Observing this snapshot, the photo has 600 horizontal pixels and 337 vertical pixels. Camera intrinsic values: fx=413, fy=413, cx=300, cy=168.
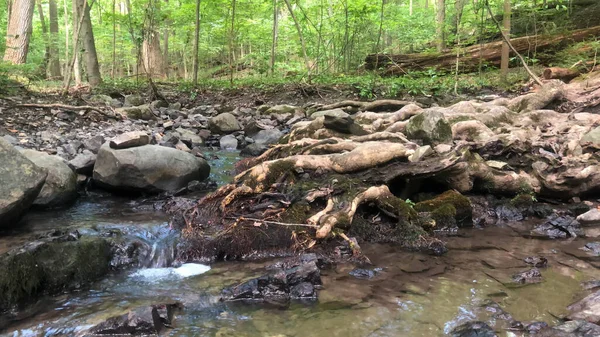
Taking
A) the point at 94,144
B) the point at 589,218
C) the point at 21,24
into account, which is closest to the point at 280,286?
the point at 589,218

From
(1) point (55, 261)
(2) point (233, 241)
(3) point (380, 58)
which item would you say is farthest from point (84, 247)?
(3) point (380, 58)

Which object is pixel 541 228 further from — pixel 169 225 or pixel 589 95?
pixel 589 95

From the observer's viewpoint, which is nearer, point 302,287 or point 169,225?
point 302,287

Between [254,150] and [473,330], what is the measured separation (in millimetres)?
7618

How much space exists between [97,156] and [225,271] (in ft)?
12.9

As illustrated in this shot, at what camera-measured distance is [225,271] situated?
15.5 feet

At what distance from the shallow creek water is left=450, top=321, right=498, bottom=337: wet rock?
10 cm

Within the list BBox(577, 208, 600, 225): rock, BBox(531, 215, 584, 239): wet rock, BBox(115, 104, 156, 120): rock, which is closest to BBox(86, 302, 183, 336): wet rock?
BBox(531, 215, 584, 239): wet rock

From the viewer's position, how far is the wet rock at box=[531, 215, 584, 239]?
5773mm

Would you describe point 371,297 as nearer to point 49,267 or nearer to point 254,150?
point 49,267

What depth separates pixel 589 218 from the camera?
20.1ft

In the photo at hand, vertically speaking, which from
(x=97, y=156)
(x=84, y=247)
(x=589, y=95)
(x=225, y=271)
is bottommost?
(x=225, y=271)

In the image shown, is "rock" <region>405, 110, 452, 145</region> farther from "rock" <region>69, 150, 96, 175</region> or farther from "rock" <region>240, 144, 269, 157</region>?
"rock" <region>69, 150, 96, 175</region>

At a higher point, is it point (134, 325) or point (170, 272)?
point (134, 325)
